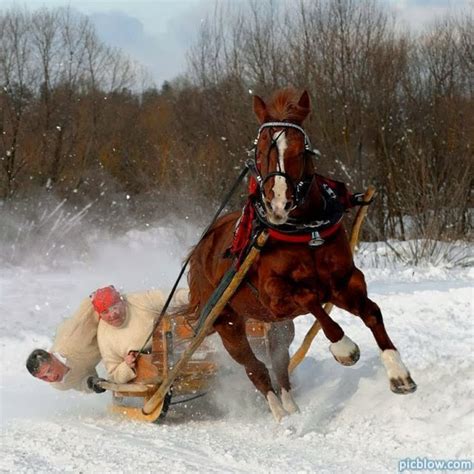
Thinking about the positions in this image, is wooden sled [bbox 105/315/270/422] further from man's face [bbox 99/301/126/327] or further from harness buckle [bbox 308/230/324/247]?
harness buckle [bbox 308/230/324/247]

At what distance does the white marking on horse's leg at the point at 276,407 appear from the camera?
5.91m

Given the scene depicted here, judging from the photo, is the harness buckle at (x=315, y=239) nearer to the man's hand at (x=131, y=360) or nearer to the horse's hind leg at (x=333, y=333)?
the horse's hind leg at (x=333, y=333)

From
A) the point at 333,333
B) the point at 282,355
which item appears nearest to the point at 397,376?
the point at 333,333

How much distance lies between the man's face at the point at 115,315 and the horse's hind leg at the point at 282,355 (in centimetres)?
127

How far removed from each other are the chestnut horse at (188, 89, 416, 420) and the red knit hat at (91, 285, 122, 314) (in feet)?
5.11

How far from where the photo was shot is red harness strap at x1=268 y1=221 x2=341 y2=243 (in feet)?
16.3

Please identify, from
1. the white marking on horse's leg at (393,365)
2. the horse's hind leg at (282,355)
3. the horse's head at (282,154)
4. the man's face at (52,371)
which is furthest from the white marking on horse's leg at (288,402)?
the horse's head at (282,154)

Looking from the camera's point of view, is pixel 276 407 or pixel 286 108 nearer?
pixel 286 108

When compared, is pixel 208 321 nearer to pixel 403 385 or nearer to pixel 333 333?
pixel 333 333

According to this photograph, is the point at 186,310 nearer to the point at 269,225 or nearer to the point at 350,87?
the point at 269,225

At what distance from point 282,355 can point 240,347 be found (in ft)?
1.47

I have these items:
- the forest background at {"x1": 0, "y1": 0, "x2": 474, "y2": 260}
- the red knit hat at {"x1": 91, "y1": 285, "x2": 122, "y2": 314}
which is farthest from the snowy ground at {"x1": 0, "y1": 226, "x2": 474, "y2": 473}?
the forest background at {"x1": 0, "y1": 0, "x2": 474, "y2": 260}

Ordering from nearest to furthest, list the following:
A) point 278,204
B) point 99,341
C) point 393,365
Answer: point 278,204, point 393,365, point 99,341

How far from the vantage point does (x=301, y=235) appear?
4.96 meters
